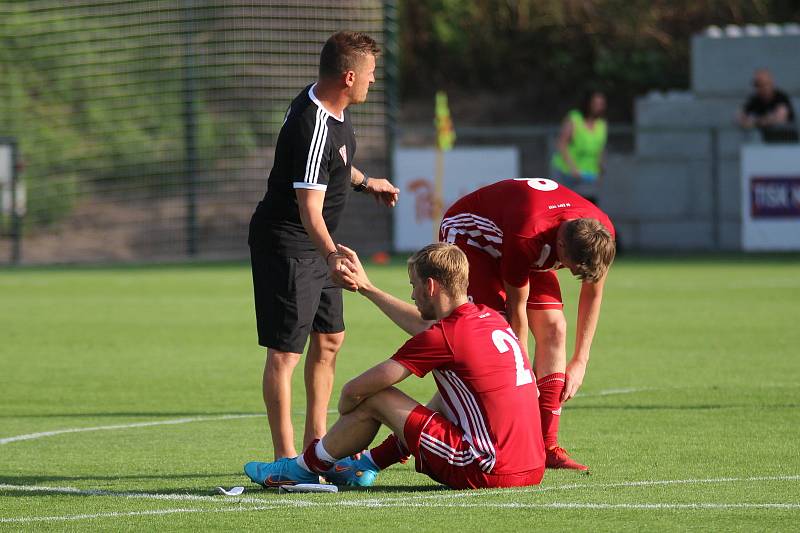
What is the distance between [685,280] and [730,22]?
18.5m

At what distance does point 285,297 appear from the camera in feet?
23.0

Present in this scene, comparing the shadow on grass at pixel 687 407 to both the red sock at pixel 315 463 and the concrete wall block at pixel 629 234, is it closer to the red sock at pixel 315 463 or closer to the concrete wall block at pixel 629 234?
the red sock at pixel 315 463

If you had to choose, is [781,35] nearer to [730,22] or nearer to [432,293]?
[730,22]

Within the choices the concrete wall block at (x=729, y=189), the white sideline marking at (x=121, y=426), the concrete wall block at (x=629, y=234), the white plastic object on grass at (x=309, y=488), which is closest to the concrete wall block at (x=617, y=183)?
the concrete wall block at (x=629, y=234)

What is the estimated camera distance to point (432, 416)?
Answer: 6293mm

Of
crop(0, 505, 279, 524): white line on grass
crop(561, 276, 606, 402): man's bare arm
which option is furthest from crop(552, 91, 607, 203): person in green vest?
crop(0, 505, 279, 524): white line on grass

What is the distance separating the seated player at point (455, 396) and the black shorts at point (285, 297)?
2.17ft

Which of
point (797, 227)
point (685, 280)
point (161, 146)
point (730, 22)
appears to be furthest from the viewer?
point (730, 22)

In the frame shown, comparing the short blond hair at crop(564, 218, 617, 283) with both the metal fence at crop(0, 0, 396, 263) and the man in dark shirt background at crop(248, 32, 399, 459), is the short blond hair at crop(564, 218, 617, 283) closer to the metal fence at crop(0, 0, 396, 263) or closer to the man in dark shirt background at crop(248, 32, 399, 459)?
the man in dark shirt background at crop(248, 32, 399, 459)

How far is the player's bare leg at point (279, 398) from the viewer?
695cm

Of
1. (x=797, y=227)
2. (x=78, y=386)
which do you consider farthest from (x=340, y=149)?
(x=797, y=227)

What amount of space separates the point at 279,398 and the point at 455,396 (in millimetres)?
1020

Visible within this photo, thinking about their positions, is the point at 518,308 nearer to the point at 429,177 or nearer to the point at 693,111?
the point at 429,177

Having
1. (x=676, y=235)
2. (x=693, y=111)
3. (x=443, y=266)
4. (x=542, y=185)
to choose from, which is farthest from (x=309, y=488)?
(x=693, y=111)
